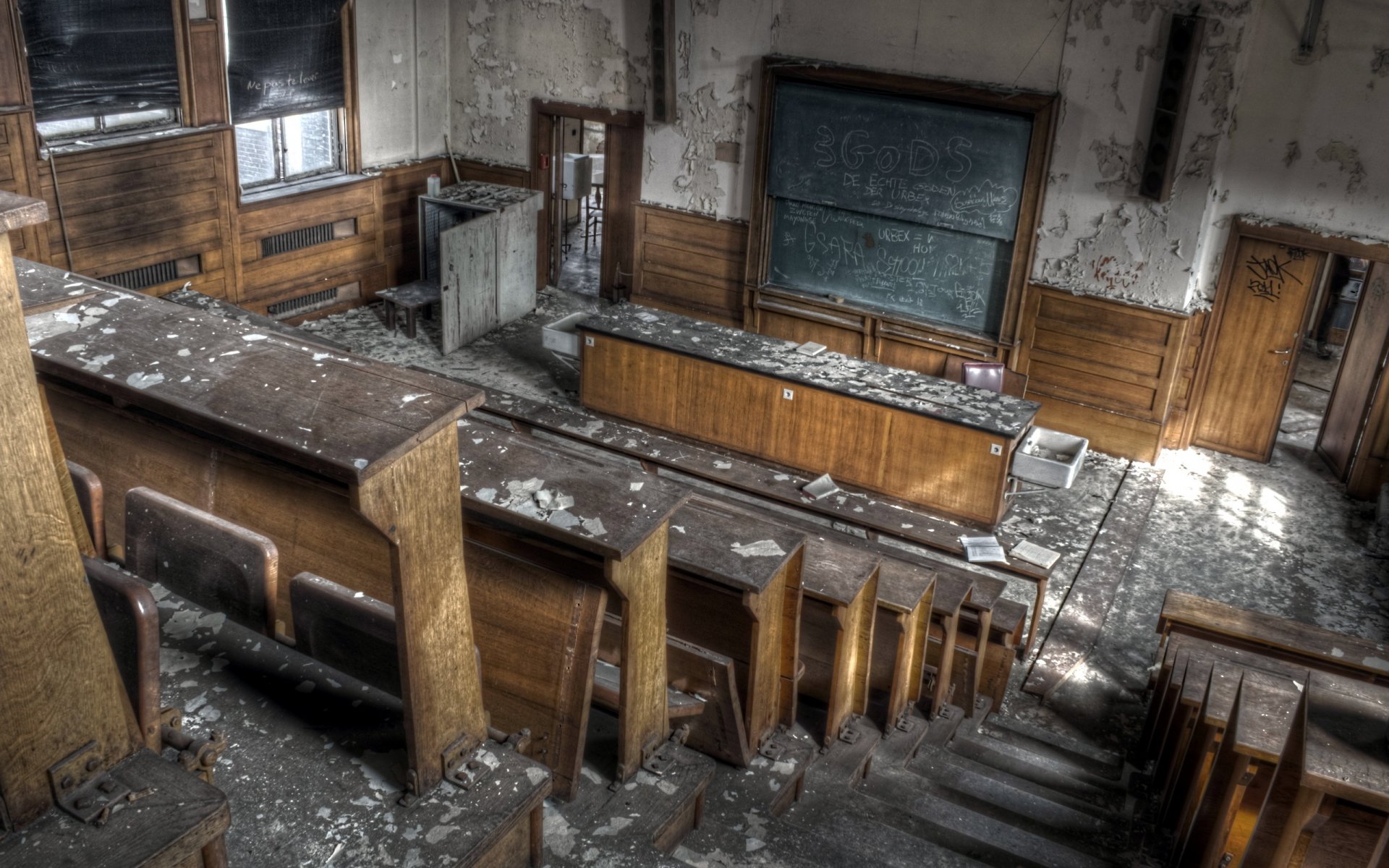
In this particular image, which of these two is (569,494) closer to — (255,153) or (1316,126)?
(1316,126)

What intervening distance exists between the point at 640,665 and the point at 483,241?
7.31 metres

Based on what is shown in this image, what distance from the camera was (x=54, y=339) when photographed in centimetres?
259

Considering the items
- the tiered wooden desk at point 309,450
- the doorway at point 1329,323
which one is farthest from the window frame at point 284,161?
the doorway at point 1329,323

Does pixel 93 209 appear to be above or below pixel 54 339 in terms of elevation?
below

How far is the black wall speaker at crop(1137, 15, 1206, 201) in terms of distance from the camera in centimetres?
739

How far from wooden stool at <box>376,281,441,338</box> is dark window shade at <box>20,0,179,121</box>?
2263 mm

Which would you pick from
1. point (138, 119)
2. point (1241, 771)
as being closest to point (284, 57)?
point (138, 119)

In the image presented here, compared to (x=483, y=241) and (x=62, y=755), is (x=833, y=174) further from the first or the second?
(x=62, y=755)

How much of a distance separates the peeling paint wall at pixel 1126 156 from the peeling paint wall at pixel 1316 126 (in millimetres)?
207

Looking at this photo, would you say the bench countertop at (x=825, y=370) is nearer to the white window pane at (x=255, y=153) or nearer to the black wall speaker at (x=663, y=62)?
the black wall speaker at (x=663, y=62)

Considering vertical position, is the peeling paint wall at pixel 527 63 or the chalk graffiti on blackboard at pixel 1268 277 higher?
the peeling paint wall at pixel 527 63

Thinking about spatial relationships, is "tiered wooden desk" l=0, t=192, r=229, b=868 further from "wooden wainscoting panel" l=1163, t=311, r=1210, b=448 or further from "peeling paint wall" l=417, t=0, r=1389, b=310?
"wooden wainscoting panel" l=1163, t=311, r=1210, b=448

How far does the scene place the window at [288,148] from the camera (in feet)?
30.6

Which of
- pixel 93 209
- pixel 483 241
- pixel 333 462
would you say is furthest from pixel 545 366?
pixel 333 462
